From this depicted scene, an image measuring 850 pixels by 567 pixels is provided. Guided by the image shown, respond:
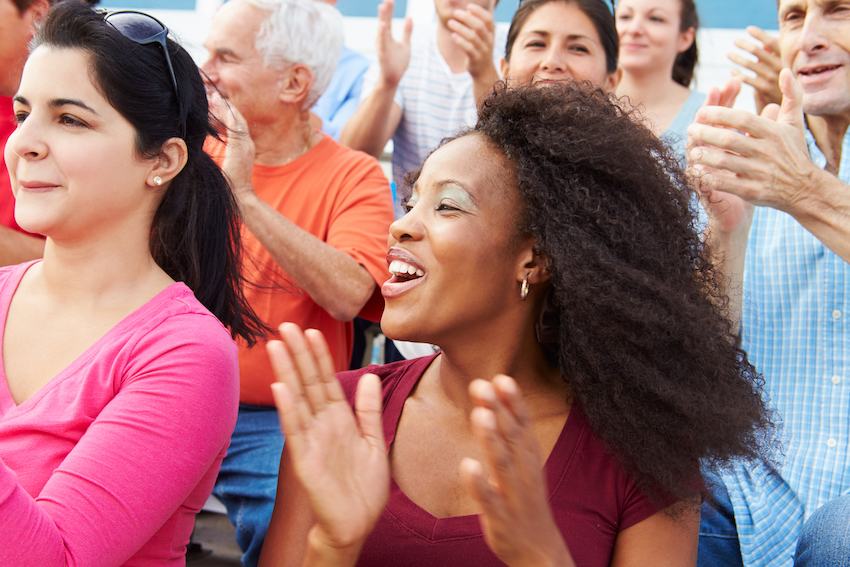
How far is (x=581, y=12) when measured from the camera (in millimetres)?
2930

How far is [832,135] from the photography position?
251 centimetres

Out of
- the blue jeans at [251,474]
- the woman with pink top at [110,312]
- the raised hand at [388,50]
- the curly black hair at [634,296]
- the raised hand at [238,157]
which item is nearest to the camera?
the woman with pink top at [110,312]

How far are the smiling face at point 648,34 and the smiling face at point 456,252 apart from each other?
192 centimetres

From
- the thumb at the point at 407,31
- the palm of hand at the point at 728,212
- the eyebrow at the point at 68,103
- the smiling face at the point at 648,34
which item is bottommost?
the palm of hand at the point at 728,212

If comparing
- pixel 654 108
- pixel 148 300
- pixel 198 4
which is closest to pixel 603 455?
pixel 148 300

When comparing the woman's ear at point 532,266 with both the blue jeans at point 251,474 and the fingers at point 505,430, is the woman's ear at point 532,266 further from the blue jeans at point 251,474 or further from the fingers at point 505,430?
the blue jeans at point 251,474

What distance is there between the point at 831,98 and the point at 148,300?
2.16m

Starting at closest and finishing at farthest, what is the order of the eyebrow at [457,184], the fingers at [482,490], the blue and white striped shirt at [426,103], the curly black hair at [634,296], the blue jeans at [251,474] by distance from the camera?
the fingers at [482,490]
the curly black hair at [634,296]
the eyebrow at [457,184]
the blue jeans at [251,474]
the blue and white striped shirt at [426,103]

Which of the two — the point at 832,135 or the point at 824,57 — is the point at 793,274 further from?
the point at 824,57

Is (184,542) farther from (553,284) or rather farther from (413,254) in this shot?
(553,284)

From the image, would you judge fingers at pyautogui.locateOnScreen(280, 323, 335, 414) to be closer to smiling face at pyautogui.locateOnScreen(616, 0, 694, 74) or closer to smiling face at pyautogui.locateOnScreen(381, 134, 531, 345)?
smiling face at pyautogui.locateOnScreen(381, 134, 531, 345)

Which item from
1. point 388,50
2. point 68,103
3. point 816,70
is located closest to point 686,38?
point 816,70

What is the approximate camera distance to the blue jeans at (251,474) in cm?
238

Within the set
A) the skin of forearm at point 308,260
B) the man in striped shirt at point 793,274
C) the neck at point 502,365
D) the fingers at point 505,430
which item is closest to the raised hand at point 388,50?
the skin of forearm at point 308,260
